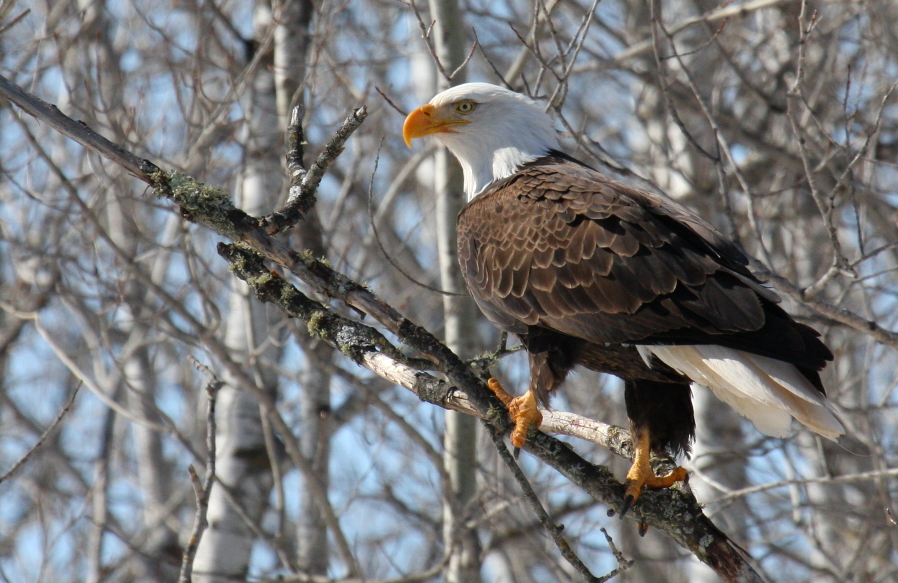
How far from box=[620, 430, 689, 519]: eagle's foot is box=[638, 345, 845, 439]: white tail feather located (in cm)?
39

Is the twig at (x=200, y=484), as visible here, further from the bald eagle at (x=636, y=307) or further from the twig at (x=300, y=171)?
the bald eagle at (x=636, y=307)

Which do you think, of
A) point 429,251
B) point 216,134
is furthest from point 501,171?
point 429,251

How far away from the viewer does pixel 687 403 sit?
12.5 ft

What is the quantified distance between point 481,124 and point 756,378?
6.11 feet

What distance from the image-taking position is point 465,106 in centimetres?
441

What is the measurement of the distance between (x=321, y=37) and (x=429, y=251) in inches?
211

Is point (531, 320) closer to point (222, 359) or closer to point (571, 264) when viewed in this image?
point (571, 264)

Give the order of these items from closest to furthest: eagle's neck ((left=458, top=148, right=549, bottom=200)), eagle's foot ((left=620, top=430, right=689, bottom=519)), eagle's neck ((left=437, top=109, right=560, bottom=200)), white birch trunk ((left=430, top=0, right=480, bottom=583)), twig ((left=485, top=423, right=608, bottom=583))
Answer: twig ((left=485, top=423, right=608, bottom=583)), eagle's foot ((left=620, top=430, right=689, bottom=519)), eagle's neck ((left=458, top=148, right=549, bottom=200)), eagle's neck ((left=437, top=109, right=560, bottom=200)), white birch trunk ((left=430, top=0, right=480, bottom=583))

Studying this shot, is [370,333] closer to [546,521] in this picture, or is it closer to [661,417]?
[546,521]

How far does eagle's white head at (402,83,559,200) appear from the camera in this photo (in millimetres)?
4363

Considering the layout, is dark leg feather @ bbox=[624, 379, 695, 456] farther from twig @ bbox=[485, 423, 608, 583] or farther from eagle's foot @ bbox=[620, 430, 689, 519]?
twig @ bbox=[485, 423, 608, 583]

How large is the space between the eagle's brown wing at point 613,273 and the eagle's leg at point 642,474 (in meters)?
0.51

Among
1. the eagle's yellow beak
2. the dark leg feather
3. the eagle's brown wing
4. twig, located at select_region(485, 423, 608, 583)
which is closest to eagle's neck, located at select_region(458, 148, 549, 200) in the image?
the eagle's yellow beak

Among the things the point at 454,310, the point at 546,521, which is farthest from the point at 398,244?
the point at 546,521
